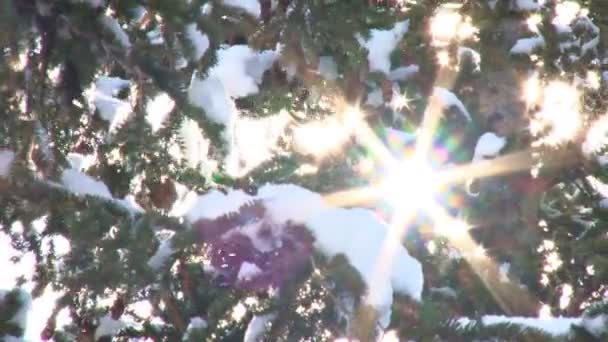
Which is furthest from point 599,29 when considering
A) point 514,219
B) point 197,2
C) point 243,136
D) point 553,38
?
point 197,2

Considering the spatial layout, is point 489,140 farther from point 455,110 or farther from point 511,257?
point 511,257

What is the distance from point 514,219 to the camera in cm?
440

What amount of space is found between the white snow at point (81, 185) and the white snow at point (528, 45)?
10.6 feet

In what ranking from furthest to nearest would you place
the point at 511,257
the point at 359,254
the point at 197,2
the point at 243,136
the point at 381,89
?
the point at 511,257
the point at 381,89
the point at 243,136
the point at 197,2
the point at 359,254

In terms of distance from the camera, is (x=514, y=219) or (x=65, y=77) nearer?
(x=65, y=77)

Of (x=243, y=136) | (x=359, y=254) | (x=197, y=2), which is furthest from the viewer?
(x=243, y=136)

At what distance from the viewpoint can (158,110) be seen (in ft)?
8.48

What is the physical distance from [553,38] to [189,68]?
2.73m

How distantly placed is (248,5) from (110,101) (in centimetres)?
99

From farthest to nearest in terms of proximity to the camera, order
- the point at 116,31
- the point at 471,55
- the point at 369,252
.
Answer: the point at 471,55
the point at 116,31
the point at 369,252

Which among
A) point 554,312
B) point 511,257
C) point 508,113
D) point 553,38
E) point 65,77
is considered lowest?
point 554,312

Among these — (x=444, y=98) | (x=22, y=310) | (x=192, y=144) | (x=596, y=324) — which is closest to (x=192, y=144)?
(x=192, y=144)

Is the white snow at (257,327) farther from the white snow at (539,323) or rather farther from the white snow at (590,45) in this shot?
the white snow at (590,45)

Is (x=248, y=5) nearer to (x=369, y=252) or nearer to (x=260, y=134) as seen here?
(x=260, y=134)
